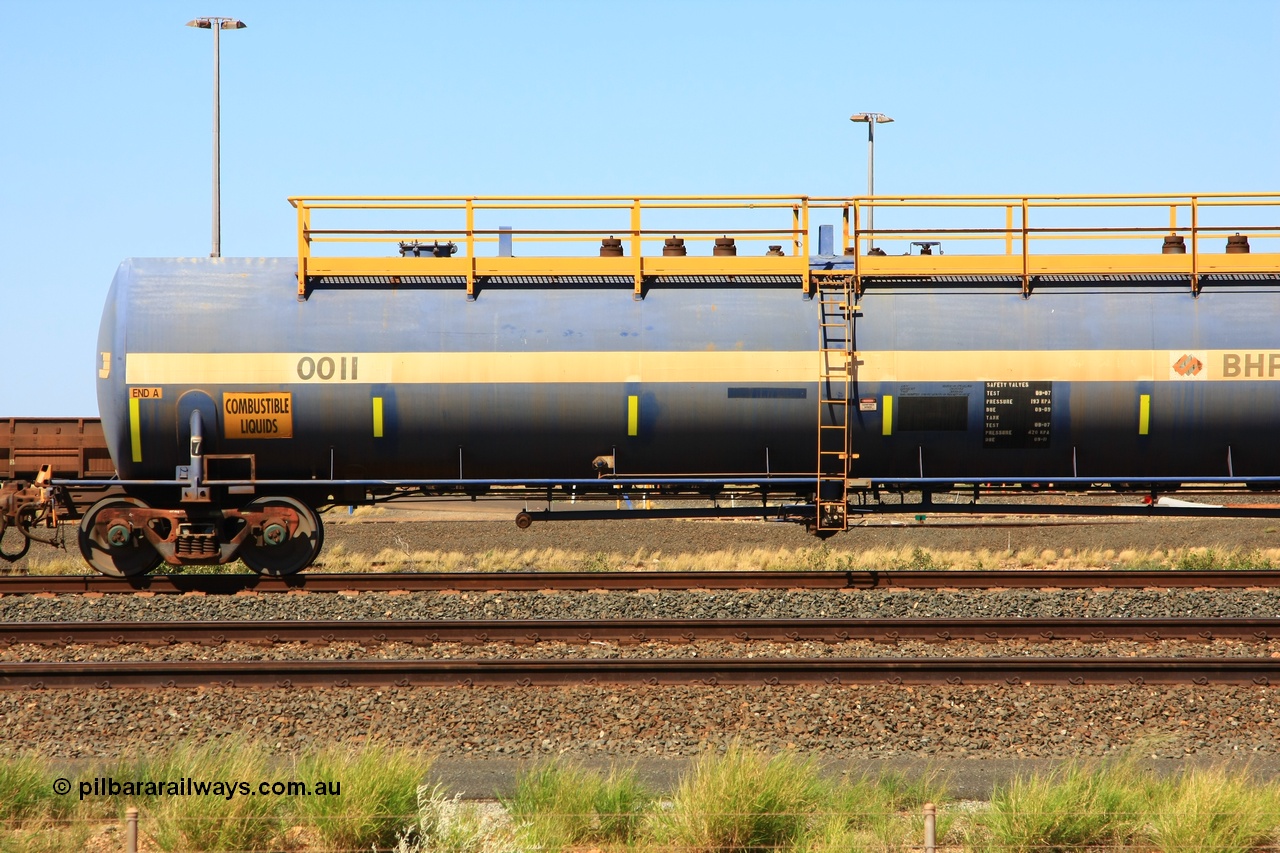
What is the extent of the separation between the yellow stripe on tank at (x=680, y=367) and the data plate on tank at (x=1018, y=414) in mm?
130

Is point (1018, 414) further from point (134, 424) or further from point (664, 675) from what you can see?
point (134, 424)

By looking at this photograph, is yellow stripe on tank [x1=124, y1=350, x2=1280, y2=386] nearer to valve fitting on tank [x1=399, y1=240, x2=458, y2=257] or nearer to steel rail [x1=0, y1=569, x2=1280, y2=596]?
valve fitting on tank [x1=399, y1=240, x2=458, y2=257]

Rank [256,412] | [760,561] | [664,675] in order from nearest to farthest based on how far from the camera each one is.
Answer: [664,675]
[256,412]
[760,561]

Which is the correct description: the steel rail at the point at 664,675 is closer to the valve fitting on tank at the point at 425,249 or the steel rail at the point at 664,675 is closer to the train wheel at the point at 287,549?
the train wheel at the point at 287,549

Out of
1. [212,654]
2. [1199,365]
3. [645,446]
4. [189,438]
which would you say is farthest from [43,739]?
[1199,365]

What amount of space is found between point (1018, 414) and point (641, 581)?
17.9 ft

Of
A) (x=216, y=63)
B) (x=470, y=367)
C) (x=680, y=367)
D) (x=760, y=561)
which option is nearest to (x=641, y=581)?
(x=680, y=367)

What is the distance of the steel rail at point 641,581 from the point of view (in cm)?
1430

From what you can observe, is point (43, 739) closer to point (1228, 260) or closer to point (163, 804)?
point (163, 804)

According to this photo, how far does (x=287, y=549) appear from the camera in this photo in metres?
14.1

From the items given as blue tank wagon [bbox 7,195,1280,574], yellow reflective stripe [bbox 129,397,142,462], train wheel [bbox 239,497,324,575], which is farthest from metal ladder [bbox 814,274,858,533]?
yellow reflective stripe [bbox 129,397,142,462]

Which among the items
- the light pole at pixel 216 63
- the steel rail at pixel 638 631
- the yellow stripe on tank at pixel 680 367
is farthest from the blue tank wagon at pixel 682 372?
the light pole at pixel 216 63

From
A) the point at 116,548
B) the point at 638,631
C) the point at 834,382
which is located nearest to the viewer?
the point at 638,631

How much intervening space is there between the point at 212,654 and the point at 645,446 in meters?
5.75
